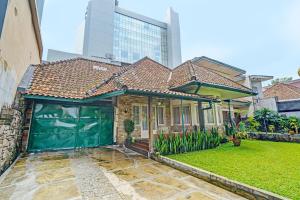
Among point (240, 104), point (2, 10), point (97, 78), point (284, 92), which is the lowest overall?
point (240, 104)

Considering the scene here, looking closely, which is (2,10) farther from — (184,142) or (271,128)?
(271,128)

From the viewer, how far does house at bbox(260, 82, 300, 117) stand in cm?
1617

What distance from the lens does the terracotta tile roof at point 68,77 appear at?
7.97 meters

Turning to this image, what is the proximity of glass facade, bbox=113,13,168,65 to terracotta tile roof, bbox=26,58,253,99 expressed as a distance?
23.7 meters

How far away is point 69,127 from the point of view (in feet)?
28.5

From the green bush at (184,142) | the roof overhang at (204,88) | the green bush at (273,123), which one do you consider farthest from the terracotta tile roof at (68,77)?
the green bush at (273,123)

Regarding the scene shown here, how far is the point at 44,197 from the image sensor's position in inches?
130

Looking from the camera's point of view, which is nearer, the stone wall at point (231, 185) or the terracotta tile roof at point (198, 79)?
the stone wall at point (231, 185)

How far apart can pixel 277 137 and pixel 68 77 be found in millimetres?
15466

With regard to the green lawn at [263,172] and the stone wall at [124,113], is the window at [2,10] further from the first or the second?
the green lawn at [263,172]

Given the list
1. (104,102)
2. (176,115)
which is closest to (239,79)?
(176,115)

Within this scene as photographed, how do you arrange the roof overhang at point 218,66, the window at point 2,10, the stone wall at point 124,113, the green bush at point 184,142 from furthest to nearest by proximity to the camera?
the roof overhang at point 218,66 → the stone wall at point 124,113 → the green bush at point 184,142 → the window at point 2,10

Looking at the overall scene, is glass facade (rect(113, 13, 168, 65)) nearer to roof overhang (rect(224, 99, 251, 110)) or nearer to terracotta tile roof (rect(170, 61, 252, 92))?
roof overhang (rect(224, 99, 251, 110))

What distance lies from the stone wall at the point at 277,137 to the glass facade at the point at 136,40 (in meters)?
29.7
